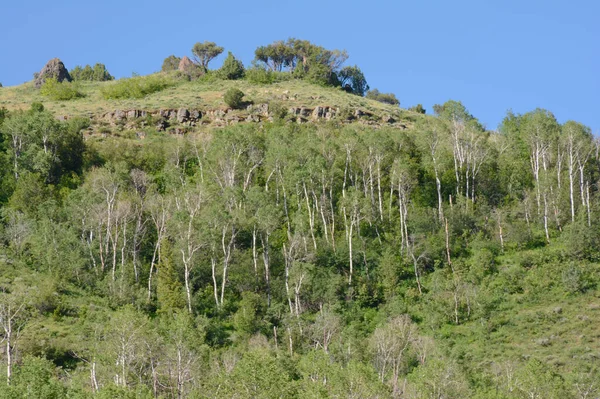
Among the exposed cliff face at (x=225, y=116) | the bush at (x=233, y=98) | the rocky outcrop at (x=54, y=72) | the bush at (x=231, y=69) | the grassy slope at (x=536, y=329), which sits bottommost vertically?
the grassy slope at (x=536, y=329)

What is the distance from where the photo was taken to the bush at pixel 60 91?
160750 millimetres

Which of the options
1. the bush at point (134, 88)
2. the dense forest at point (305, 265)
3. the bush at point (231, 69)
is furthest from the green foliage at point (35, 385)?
the bush at point (231, 69)

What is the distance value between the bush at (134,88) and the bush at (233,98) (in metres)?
22.2

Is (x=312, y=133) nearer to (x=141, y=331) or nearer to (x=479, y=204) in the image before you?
(x=479, y=204)

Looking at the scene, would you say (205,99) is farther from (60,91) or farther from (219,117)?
(60,91)

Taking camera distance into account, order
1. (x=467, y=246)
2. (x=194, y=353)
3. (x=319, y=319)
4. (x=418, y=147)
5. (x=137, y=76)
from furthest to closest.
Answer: (x=137, y=76)
(x=418, y=147)
(x=467, y=246)
(x=319, y=319)
(x=194, y=353)

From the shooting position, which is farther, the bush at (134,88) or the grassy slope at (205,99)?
the bush at (134,88)

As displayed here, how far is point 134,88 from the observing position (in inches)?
6398

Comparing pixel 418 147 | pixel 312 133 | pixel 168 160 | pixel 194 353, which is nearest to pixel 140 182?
pixel 168 160

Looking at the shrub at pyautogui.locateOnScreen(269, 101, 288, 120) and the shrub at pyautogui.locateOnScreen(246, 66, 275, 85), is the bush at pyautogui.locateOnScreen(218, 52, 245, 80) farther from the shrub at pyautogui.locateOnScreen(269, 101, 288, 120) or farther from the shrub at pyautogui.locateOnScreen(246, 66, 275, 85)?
the shrub at pyautogui.locateOnScreen(269, 101, 288, 120)

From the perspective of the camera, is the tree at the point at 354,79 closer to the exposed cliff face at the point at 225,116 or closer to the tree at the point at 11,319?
the exposed cliff face at the point at 225,116

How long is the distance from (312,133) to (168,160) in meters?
18.3

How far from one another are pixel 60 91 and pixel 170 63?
132 feet

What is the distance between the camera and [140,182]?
333 ft
